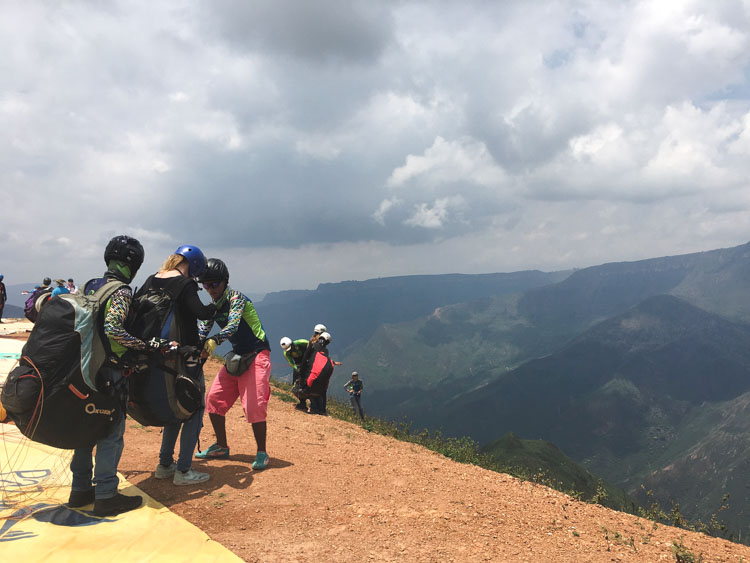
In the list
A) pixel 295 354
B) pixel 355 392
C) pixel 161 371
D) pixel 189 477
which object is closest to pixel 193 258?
pixel 161 371

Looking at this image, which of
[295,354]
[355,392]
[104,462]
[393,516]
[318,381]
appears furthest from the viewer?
[355,392]

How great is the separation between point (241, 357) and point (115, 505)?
2227 mm

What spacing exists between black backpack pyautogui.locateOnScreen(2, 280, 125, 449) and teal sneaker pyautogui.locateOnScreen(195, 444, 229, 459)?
2.50 metres

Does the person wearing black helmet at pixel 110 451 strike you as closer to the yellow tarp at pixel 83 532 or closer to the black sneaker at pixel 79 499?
the black sneaker at pixel 79 499

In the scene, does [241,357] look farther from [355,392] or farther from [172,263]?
[355,392]

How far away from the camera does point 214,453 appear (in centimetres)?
630

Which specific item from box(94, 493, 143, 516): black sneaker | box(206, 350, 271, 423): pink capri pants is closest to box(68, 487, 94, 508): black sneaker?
box(94, 493, 143, 516): black sneaker

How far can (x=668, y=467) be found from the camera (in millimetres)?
126188

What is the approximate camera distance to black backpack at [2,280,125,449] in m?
3.62

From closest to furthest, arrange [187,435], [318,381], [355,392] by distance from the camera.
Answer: [187,435], [318,381], [355,392]

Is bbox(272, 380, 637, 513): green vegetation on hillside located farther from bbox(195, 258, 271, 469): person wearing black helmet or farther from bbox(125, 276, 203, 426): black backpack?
bbox(125, 276, 203, 426): black backpack

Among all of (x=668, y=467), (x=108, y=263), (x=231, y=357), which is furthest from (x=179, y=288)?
(x=668, y=467)

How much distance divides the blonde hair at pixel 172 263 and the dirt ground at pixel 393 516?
105 inches

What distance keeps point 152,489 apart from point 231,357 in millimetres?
1824
